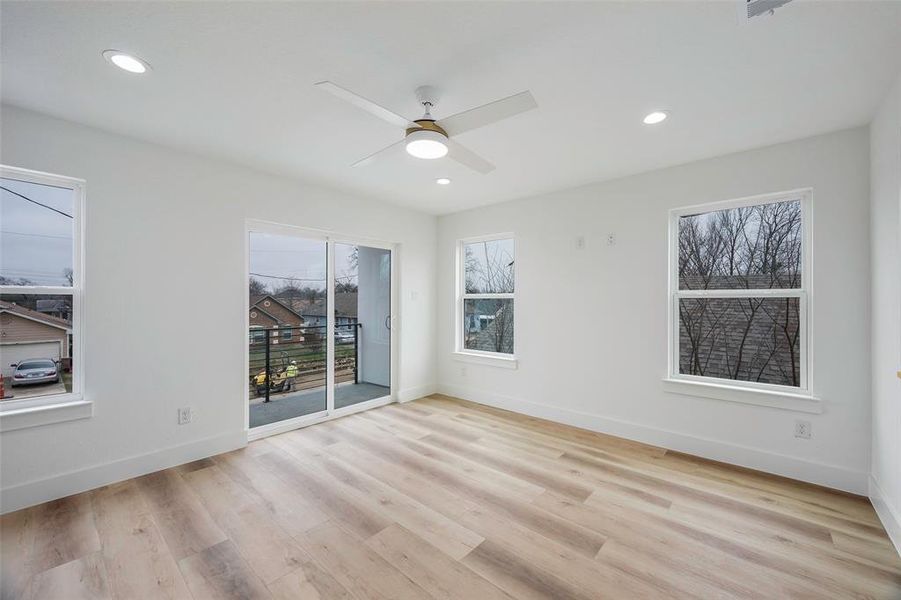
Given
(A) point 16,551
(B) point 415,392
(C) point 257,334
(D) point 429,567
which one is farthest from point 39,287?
(B) point 415,392

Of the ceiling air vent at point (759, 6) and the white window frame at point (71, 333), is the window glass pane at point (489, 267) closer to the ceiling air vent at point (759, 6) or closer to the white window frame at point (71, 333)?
the ceiling air vent at point (759, 6)

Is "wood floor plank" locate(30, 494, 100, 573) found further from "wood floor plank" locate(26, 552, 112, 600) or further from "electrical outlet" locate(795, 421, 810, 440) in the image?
"electrical outlet" locate(795, 421, 810, 440)

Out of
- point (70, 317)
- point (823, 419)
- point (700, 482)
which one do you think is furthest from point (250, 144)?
point (823, 419)

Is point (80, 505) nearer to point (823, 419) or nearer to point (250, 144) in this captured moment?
point (250, 144)

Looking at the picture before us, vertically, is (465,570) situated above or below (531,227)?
below

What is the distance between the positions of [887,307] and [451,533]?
2.98 metres

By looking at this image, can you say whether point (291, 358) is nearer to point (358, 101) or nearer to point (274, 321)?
point (274, 321)

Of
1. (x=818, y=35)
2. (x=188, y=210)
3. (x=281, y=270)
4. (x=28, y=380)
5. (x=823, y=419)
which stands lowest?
(x=823, y=419)

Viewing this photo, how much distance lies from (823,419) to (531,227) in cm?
301

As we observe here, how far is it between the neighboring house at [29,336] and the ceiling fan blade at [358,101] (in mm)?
2608

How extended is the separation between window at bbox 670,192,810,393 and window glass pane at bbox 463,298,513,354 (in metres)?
1.85

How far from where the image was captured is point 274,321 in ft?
12.5

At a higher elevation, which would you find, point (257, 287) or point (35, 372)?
point (257, 287)

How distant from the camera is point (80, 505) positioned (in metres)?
2.45
